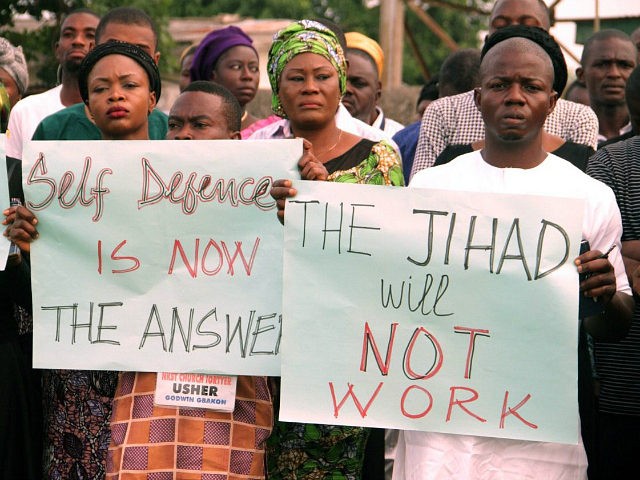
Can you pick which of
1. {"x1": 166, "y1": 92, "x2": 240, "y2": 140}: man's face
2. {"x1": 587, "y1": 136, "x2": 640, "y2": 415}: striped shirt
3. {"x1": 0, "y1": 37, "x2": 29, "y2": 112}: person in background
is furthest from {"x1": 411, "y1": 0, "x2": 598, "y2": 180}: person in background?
{"x1": 0, "y1": 37, "x2": 29, "y2": 112}: person in background

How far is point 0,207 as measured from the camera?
15.0ft

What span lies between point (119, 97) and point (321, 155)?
876mm

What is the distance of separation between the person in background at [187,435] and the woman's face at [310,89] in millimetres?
1087

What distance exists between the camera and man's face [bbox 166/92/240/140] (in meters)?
4.91

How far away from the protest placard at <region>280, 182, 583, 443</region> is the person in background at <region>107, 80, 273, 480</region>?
44cm

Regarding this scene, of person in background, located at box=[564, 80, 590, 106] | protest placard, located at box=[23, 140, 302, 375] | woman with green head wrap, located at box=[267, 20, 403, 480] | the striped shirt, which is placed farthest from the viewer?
person in background, located at box=[564, 80, 590, 106]

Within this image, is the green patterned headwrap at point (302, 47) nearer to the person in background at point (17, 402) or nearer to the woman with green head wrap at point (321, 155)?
the woman with green head wrap at point (321, 155)

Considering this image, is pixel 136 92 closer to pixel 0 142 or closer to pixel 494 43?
pixel 0 142

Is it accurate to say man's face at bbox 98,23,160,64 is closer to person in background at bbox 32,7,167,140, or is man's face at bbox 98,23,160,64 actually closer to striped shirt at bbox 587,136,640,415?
person in background at bbox 32,7,167,140

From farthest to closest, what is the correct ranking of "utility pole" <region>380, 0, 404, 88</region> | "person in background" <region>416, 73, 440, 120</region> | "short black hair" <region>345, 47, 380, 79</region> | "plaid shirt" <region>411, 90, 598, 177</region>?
"utility pole" <region>380, 0, 404, 88</region> < "person in background" <region>416, 73, 440, 120</region> < "short black hair" <region>345, 47, 380, 79</region> < "plaid shirt" <region>411, 90, 598, 177</region>

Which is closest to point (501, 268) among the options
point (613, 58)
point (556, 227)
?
point (556, 227)

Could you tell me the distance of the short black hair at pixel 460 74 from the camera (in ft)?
21.9

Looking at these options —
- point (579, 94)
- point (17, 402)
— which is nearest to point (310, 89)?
point (17, 402)

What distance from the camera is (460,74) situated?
6.70 meters
